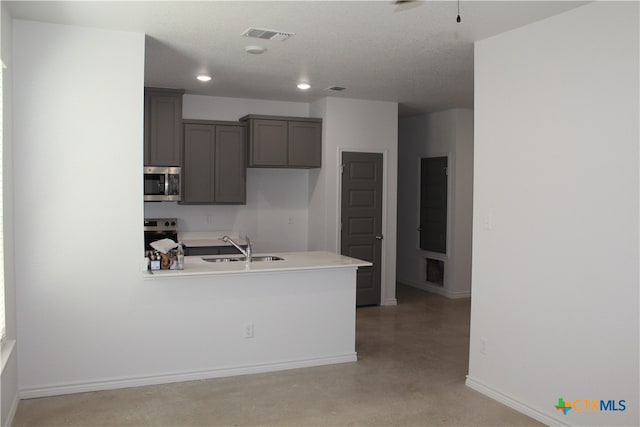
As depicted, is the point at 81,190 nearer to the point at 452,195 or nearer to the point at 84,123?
the point at 84,123

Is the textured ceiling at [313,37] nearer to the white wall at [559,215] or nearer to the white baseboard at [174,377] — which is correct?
the white wall at [559,215]

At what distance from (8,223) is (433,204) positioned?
587cm

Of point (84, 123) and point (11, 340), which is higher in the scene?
point (84, 123)

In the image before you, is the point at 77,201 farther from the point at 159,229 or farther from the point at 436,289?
the point at 436,289

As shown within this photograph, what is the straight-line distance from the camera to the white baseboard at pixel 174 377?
4.05m

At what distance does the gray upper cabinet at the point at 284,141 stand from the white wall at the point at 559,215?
301 cm

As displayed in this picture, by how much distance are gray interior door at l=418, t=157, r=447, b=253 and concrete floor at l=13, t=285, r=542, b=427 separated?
303 centimetres

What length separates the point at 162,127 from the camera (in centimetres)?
638

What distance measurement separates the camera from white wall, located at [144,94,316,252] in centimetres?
695

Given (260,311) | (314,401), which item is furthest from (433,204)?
(314,401)

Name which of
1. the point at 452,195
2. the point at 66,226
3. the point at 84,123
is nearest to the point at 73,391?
the point at 66,226

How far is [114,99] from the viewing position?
4156mm

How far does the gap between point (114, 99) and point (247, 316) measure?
6.37 feet

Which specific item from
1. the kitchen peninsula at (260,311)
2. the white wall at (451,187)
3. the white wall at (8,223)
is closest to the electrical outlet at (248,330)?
the kitchen peninsula at (260,311)
